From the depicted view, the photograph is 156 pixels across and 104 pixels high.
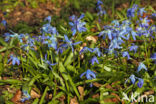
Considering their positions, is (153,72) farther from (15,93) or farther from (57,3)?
(57,3)

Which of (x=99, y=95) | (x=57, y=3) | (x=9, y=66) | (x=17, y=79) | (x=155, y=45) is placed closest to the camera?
(x=99, y=95)

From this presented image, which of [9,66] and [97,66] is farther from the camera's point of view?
[9,66]

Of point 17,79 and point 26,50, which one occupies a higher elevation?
point 26,50

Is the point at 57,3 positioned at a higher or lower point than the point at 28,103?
higher

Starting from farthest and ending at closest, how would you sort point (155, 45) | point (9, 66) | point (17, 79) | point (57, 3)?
point (57, 3) < point (155, 45) < point (9, 66) < point (17, 79)

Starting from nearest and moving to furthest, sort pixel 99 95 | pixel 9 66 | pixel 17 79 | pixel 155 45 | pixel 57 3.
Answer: pixel 99 95 < pixel 17 79 < pixel 9 66 < pixel 155 45 < pixel 57 3

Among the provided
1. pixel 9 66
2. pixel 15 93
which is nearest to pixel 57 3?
pixel 9 66

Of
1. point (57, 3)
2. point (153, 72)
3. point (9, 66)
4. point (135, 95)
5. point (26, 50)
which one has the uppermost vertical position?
point (57, 3)

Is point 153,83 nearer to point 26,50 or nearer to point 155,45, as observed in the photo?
point 155,45

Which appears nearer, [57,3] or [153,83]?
[153,83]
